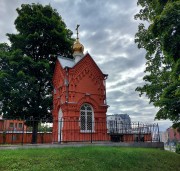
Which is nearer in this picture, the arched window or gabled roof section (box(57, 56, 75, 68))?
the arched window

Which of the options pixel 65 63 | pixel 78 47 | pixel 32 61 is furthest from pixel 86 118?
pixel 32 61

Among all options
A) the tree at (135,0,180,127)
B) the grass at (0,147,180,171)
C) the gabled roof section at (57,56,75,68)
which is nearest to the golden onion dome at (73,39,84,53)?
the gabled roof section at (57,56,75,68)

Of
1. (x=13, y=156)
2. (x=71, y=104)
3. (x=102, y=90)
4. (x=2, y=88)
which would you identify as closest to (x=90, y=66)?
(x=102, y=90)

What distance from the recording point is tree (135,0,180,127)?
968cm

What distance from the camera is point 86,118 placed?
17234mm

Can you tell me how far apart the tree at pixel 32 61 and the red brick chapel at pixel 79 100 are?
5.51 ft

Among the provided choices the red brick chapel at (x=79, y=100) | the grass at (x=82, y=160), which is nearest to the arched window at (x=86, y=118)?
the red brick chapel at (x=79, y=100)

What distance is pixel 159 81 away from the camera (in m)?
16.7

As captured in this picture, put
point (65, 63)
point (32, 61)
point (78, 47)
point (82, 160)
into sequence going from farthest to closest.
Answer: point (78, 47), point (32, 61), point (65, 63), point (82, 160)

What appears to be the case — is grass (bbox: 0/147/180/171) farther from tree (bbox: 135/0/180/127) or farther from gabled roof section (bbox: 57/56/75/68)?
gabled roof section (bbox: 57/56/75/68)

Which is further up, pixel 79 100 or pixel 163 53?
pixel 163 53

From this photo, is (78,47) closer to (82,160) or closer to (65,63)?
(65,63)

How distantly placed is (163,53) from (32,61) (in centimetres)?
1254

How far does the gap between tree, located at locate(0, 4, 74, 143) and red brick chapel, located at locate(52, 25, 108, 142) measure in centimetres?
168
